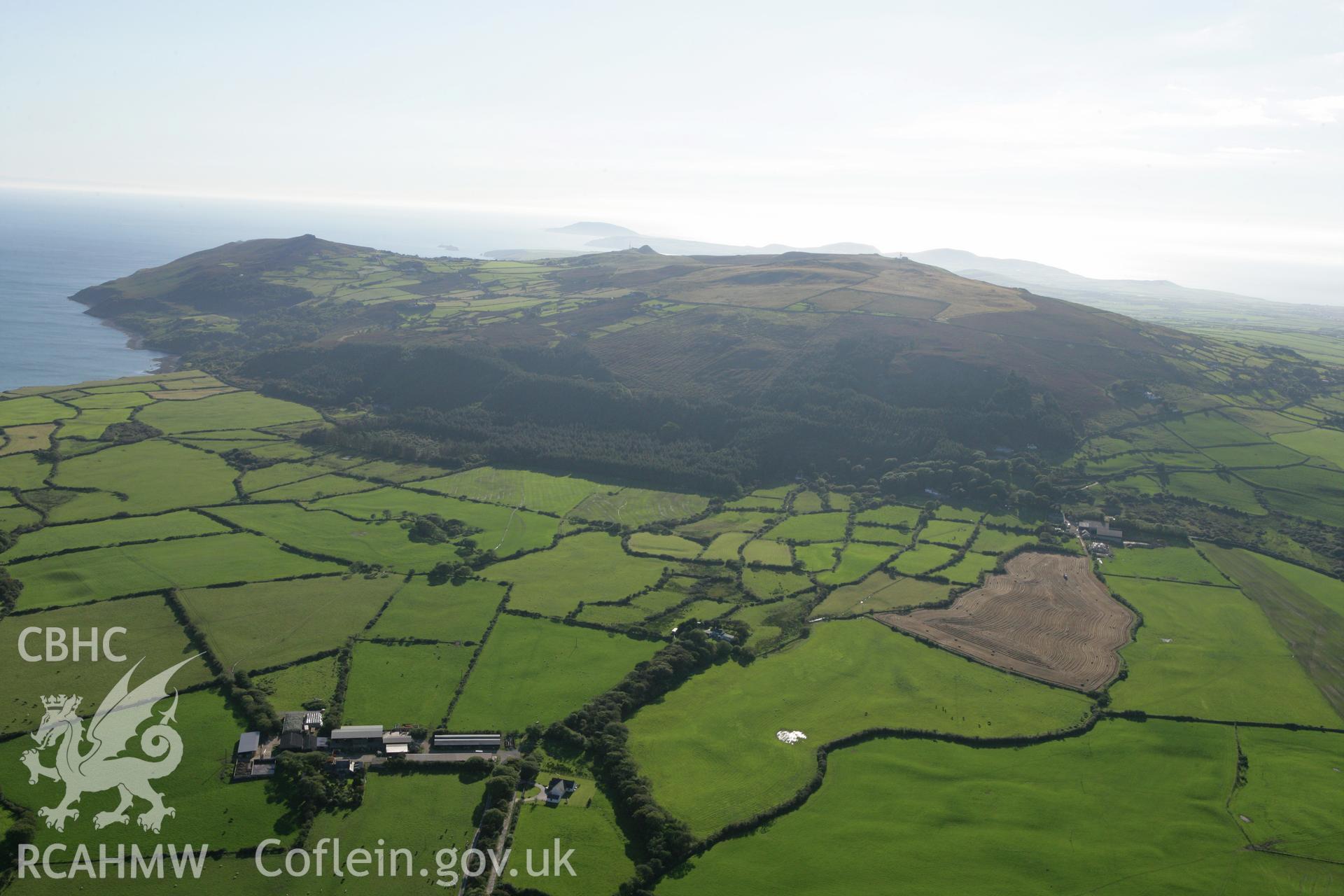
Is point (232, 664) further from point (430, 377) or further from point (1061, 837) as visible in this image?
point (430, 377)

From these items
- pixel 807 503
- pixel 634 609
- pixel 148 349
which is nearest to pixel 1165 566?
pixel 807 503

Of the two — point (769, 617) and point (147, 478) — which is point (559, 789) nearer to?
point (769, 617)

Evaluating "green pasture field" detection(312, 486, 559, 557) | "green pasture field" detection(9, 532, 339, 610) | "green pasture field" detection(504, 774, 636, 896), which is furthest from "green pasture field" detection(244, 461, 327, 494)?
"green pasture field" detection(504, 774, 636, 896)

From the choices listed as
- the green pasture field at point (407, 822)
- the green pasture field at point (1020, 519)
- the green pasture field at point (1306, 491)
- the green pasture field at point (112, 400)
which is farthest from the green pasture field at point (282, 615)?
the green pasture field at point (1306, 491)

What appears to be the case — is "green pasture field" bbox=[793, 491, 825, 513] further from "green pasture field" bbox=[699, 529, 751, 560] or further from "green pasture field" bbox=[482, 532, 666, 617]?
"green pasture field" bbox=[482, 532, 666, 617]

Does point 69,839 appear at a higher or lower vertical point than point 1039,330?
lower

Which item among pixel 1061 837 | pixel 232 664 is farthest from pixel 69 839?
pixel 1061 837
